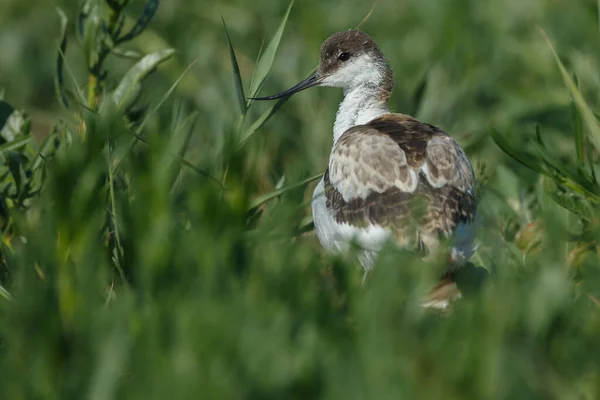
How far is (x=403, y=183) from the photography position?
15.1 ft

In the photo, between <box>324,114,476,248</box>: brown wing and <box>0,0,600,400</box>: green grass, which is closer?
<box>0,0,600,400</box>: green grass

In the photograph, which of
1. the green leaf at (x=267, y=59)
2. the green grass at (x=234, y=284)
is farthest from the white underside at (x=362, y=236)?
the green leaf at (x=267, y=59)

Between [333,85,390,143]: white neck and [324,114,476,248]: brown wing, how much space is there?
73 cm

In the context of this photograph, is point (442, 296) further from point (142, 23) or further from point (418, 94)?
point (418, 94)

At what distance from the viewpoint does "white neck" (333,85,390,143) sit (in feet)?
18.8

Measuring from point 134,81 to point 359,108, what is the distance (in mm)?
1462

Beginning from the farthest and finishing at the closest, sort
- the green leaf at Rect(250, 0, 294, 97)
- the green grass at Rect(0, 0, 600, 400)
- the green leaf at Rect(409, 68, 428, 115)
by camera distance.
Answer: the green leaf at Rect(409, 68, 428, 115)
the green leaf at Rect(250, 0, 294, 97)
the green grass at Rect(0, 0, 600, 400)

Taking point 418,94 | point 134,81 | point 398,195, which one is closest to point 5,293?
point 134,81

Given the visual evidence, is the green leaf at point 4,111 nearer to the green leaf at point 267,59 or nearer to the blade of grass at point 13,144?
the blade of grass at point 13,144

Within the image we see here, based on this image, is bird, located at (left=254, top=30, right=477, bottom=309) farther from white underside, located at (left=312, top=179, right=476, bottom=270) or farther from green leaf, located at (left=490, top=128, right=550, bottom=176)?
green leaf, located at (left=490, top=128, right=550, bottom=176)

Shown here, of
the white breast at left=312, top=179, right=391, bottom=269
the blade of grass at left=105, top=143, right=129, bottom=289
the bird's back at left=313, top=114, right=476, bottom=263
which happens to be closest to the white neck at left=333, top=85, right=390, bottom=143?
the bird's back at left=313, top=114, right=476, bottom=263

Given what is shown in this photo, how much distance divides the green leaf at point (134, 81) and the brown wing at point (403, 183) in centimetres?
91

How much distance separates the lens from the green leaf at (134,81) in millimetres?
4770

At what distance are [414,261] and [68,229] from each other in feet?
3.81
